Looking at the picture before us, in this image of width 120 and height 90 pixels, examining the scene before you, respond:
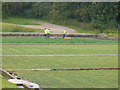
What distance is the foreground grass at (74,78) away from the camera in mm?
11883

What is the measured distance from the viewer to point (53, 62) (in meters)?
18.6

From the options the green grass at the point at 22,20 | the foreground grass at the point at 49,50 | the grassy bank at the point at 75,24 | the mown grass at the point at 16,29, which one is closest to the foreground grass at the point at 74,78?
the foreground grass at the point at 49,50

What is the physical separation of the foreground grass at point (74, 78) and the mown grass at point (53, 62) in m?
1.69

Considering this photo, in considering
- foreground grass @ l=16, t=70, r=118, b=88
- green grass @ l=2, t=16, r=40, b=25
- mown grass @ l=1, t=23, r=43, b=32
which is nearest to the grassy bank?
green grass @ l=2, t=16, r=40, b=25

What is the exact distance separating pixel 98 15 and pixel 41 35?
11.8m

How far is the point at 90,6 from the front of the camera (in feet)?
166

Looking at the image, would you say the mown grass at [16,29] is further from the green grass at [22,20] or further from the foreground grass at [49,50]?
the foreground grass at [49,50]

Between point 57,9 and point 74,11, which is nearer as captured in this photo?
point 57,9

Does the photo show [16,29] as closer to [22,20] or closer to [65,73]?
[22,20]

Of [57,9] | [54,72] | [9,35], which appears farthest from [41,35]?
[54,72]

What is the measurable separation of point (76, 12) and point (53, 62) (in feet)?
112

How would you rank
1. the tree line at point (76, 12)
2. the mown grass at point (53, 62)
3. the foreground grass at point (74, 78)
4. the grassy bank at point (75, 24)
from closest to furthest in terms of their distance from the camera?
1. the foreground grass at point (74, 78)
2. the mown grass at point (53, 62)
3. the grassy bank at point (75, 24)
4. the tree line at point (76, 12)

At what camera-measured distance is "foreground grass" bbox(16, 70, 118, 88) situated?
39.0 ft

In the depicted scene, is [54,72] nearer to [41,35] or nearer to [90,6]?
[41,35]
